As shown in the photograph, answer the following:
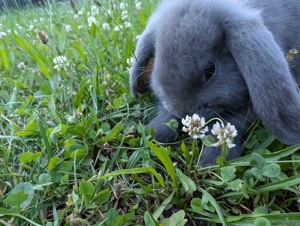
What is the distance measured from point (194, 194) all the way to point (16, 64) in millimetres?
2112

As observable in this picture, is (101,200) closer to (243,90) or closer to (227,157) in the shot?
(227,157)

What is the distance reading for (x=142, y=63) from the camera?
207 cm

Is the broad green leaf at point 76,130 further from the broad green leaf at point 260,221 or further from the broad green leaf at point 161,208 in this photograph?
the broad green leaf at point 260,221

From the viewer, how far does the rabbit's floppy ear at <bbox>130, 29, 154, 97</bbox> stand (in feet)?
6.65

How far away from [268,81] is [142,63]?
762 mm

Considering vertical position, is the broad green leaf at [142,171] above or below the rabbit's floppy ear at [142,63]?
below

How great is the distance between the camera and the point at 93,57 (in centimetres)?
269

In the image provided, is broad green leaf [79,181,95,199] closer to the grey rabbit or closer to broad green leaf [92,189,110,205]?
broad green leaf [92,189,110,205]

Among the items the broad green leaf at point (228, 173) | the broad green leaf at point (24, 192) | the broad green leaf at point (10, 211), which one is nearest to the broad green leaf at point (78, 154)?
the broad green leaf at point (24, 192)

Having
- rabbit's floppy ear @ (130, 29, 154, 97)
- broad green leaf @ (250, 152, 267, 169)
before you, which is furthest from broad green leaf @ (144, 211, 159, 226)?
rabbit's floppy ear @ (130, 29, 154, 97)

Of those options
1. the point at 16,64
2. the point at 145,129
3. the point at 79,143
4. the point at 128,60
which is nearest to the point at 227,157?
the point at 145,129

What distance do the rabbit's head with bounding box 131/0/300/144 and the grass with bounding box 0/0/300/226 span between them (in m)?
0.17

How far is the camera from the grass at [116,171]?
1.41 m

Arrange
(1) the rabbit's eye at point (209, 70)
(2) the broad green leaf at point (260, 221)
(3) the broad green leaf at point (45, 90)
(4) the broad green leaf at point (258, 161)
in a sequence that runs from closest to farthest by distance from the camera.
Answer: (2) the broad green leaf at point (260, 221) → (4) the broad green leaf at point (258, 161) → (1) the rabbit's eye at point (209, 70) → (3) the broad green leaf at point (45, 90)
